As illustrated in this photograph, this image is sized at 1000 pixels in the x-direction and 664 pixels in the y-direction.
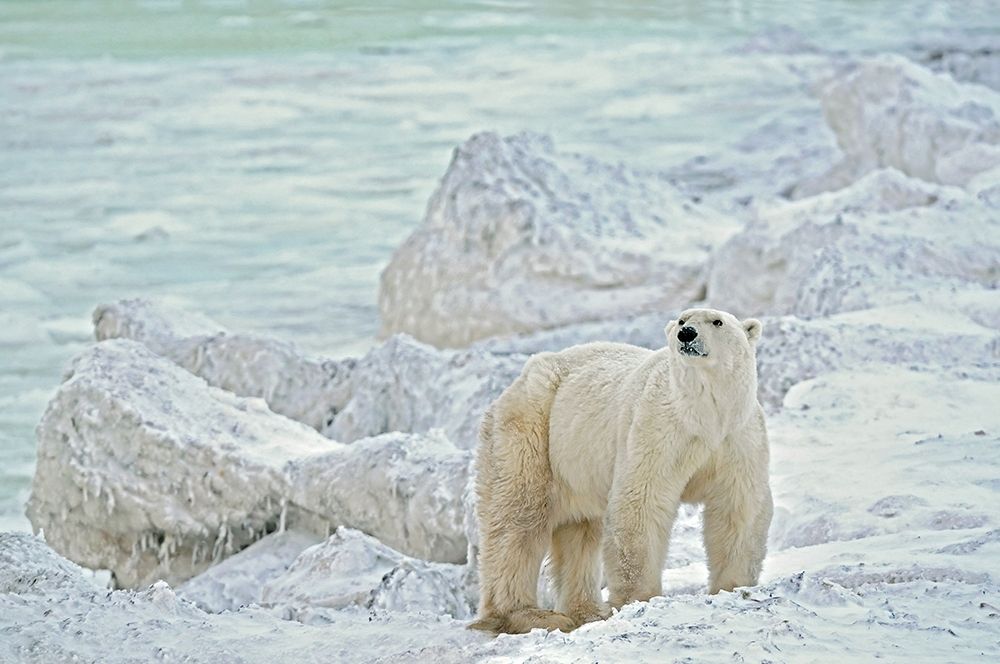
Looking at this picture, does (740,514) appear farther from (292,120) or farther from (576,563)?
(292,120)

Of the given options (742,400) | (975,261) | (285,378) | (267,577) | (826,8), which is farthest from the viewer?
(826,8)

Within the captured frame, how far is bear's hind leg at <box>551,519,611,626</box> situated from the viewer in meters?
4.82

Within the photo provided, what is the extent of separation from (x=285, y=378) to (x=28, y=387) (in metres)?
2.70

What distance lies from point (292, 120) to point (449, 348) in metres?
8.85

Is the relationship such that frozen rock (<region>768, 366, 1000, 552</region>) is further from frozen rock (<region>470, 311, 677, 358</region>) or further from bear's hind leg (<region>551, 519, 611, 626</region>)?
frozen rock (<region>470, 311, 677, 358</region>)

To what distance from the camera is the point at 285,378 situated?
893 cm

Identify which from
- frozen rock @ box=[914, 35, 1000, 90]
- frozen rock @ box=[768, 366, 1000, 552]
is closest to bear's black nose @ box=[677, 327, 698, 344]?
frozen rock @ box=[768, 366, 1000, 552]

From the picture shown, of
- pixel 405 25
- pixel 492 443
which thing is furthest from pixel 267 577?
pixel 405 25

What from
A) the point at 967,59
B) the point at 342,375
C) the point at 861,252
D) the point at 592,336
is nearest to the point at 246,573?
the point at 342,375

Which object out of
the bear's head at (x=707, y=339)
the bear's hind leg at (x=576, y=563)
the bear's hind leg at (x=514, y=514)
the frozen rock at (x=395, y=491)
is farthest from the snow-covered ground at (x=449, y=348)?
the bear's head at (x=707, y=339)

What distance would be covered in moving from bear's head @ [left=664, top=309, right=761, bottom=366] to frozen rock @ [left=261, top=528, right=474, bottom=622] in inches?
64.3

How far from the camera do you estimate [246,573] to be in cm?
673

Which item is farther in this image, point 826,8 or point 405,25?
point 826,8

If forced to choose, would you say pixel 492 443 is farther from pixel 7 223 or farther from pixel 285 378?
pixel 7 223
